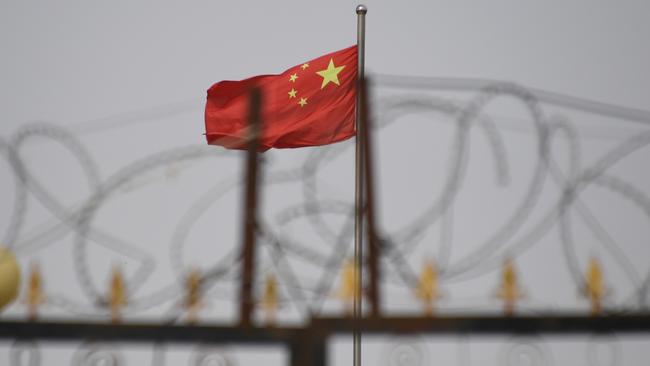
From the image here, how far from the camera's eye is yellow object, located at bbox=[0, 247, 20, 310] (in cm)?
1015

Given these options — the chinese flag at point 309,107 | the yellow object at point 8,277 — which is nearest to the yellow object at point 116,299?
the yellow object at point 8,277

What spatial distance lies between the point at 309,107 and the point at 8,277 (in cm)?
839

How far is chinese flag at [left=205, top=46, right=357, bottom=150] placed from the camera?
1703 cm

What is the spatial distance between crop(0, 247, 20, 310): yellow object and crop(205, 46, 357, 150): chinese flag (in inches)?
271

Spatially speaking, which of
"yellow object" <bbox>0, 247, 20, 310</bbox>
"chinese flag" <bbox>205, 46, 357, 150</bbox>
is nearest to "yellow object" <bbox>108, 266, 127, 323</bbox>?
"yellow object" <bbox>0, 247, 20, 310</bbox>

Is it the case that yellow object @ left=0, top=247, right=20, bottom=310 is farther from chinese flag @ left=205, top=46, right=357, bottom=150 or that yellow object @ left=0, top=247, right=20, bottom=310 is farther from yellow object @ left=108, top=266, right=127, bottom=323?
chinese flag @ left=205, top=46, right=357, bottom=150

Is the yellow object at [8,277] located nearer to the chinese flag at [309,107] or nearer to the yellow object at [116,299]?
the yellow object at [116,299]

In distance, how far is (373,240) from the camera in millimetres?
9484

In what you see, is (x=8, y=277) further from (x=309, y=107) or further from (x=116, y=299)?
(x=309, y=107)

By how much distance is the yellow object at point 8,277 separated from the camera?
33.3ft

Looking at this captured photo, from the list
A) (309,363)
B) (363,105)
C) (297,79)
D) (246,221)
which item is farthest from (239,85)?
(309,363)

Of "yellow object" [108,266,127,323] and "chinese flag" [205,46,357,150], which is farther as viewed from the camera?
"chinese flag" [205,46,357,150]

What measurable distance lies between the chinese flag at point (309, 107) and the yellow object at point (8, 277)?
271 inches

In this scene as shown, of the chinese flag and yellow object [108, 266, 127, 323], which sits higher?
the chinese flag
